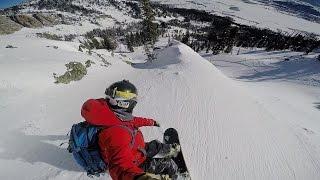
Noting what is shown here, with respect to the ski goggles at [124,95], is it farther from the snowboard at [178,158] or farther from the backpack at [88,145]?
the snowboard at [178,158]

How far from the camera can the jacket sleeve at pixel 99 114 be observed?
17.1 ft

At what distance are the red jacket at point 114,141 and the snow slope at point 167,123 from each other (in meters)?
4.41

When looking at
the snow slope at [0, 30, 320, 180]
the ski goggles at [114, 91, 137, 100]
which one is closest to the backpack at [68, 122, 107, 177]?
the ski goggles at [114, 91, 137, 100]

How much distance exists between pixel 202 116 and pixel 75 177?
26.2 feet

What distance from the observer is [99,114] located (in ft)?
17.3

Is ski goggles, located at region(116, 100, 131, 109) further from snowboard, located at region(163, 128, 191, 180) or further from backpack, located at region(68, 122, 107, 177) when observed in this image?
snowboard, located at region(163, 128, 191, 180)

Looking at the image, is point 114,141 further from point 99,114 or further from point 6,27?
point 6,27

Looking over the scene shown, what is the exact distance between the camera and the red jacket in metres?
4.81

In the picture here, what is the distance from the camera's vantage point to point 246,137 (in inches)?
593

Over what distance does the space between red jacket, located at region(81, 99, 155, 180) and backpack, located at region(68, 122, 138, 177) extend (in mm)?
142

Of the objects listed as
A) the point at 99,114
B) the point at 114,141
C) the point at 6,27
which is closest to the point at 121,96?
the point at 99,114

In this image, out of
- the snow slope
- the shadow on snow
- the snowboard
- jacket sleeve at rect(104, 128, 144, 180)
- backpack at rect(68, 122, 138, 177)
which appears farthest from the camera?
the snow slope

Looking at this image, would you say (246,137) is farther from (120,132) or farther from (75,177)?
(120,132)

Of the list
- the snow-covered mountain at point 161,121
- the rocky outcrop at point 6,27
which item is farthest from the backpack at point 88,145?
the rocky outcrop at point 6,27
